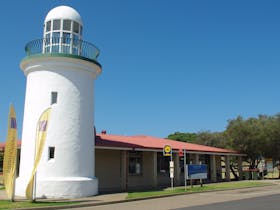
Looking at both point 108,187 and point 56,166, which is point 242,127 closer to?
point 108,187

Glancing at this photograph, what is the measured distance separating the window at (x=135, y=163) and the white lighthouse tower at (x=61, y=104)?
705 cm

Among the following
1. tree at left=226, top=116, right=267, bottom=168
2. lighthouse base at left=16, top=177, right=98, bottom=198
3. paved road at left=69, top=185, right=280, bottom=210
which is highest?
tree at left=226, top=116, right=267, bottom=168

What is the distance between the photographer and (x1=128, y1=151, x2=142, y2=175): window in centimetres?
2494

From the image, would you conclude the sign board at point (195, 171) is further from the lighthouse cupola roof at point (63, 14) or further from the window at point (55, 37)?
the lighthouse cupola roof at point (63, 14)

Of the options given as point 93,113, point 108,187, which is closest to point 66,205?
point 93,113

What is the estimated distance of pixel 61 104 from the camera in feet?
57.1

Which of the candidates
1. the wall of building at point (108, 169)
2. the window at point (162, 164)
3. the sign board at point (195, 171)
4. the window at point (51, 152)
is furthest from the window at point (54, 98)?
the window at point (162, 164)

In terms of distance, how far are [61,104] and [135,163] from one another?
31.9 feet

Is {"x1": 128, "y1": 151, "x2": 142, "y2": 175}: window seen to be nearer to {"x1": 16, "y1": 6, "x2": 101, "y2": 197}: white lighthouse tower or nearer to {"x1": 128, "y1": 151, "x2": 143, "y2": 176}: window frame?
{"x1": 128, "y1": 151, "x2": 143, "y2": 176}: window frame

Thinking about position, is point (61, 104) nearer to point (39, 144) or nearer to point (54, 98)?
point (54, 98)

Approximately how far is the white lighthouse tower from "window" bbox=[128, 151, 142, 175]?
7052 millimetres

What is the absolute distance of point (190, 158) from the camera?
30.1m

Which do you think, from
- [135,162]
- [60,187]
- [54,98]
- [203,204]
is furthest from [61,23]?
[135,162]

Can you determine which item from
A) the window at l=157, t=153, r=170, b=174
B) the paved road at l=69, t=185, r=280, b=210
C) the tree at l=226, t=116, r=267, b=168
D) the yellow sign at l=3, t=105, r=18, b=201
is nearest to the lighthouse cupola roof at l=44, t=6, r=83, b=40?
the yellow sign at l=3, t=105, r=18, b=201
